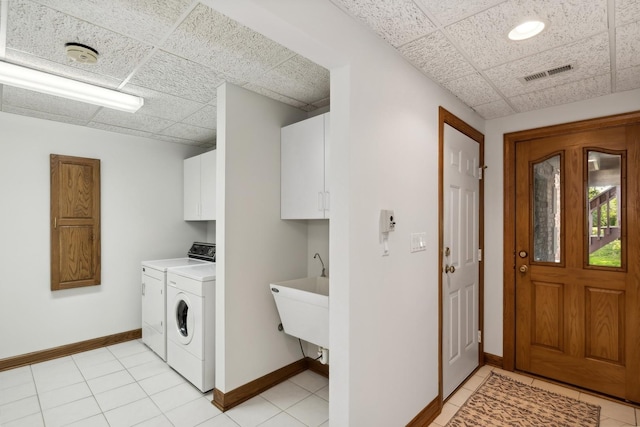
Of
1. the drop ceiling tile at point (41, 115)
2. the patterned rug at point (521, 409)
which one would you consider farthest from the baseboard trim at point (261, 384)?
the drop ceiling tile at point (41, 115)

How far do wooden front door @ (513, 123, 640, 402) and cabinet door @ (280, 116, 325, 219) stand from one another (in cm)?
189

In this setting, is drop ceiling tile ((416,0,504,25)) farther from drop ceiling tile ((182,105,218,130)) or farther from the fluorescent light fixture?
the fluorescent light fixture

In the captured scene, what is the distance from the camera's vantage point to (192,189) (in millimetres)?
3979

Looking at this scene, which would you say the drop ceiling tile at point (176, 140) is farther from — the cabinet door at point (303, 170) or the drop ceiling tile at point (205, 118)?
the cabinet door at point (303, 170)

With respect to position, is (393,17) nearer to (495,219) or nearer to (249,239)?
(249,239)

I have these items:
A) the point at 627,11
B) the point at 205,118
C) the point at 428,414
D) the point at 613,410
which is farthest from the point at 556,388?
the point at 205,118

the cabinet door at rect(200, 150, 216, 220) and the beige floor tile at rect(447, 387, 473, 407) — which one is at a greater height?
the cabinet door at rect(200, 150, 216, 220)

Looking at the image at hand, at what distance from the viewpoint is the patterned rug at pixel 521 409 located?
85.9 inches

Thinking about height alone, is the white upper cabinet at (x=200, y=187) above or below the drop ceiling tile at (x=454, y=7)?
below

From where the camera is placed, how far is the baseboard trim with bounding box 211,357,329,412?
2.40 meters

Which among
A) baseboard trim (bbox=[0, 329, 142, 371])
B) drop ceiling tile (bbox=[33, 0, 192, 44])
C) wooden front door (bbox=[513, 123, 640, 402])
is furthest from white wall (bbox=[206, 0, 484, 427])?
baseboard trim (bbox=[0, 329, 142, 371])

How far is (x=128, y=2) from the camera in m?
1.50

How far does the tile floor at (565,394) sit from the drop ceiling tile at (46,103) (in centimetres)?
388

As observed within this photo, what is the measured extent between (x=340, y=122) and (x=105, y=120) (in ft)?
9.43
